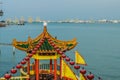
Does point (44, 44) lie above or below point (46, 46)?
above

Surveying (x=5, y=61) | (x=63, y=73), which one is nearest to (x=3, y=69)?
(x=5, y=61)

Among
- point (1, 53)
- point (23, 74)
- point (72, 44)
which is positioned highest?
point (72, 44)

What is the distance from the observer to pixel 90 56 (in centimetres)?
6550

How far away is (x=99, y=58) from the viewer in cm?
6297

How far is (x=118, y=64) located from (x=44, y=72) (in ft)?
103

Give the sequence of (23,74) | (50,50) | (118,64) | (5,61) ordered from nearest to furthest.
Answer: (50,50)
(23,74)
(118,64)
(5,61)

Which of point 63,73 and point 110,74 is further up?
point 63,73

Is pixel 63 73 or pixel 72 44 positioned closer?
pixel 63 73

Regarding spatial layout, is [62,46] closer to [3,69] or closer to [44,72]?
[44,72]

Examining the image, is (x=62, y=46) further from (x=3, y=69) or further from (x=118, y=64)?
(x=118, y=64)

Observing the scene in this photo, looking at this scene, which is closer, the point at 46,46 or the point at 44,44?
the point at 44,44

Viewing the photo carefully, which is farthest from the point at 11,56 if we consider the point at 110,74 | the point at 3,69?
the point at 110,74

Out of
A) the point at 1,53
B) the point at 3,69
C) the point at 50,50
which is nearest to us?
the point at 50,50

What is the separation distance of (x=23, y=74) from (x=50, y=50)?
5103 mm
